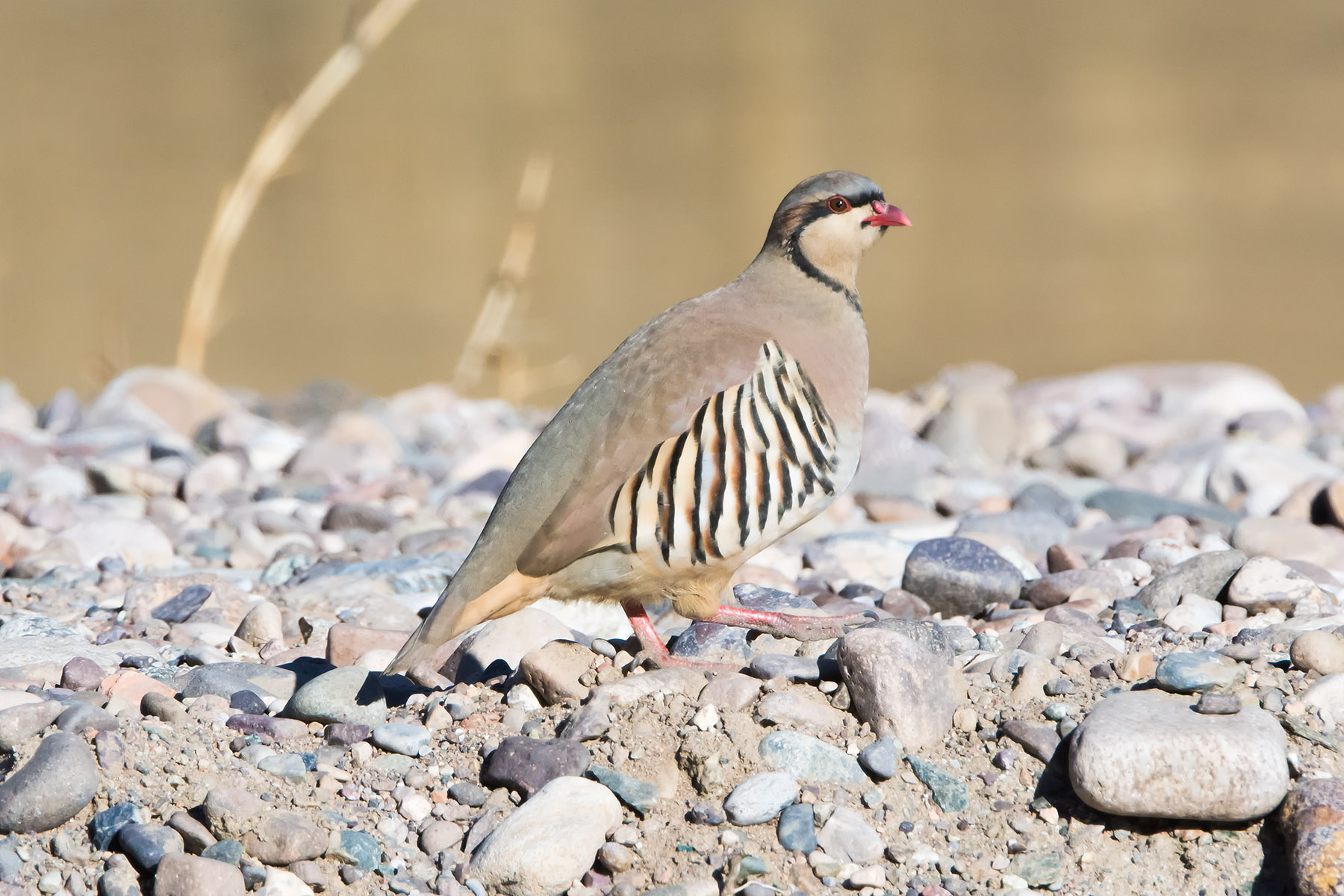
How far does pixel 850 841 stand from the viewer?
286cm

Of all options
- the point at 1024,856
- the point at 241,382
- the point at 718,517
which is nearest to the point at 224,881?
the point at 718,517

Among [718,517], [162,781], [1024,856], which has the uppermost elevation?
[718,517]

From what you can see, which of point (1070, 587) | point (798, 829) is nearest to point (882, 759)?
point (798, 829)

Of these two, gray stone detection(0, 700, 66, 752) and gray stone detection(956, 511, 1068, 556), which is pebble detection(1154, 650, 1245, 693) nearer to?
gray stone detection(956, 511, 1068, 556)

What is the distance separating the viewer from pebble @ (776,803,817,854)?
285 centimetres

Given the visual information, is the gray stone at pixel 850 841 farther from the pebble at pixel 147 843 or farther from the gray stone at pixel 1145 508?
the gray stone at pixel 1145 508

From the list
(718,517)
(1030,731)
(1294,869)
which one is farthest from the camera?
(718,517)

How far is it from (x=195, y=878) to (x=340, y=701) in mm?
675

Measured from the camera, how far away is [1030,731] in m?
3.03

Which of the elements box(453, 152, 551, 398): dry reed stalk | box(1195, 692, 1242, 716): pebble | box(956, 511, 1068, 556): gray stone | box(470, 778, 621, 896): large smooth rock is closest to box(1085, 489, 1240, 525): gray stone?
box(956, 511, 1068, 556): gray stone

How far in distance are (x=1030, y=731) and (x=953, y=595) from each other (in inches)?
46.6

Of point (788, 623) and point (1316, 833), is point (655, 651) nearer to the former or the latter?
point (788, 623)

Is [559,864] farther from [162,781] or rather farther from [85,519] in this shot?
[85,519]

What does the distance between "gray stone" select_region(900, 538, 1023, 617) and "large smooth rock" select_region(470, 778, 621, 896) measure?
64.4 inches
